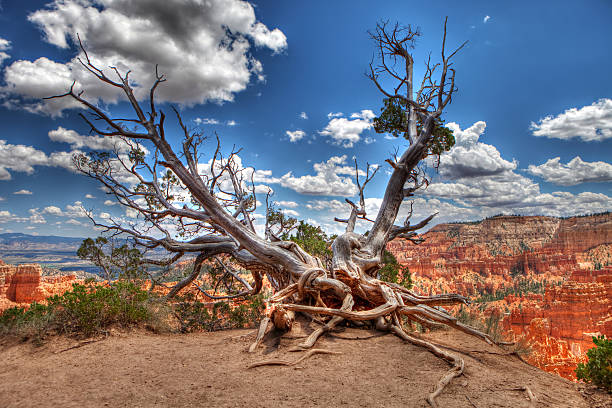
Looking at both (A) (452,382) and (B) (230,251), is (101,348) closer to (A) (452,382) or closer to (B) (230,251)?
(B) (230,251)

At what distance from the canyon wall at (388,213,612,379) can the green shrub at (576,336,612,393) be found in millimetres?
13589

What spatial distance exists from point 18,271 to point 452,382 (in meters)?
40.9

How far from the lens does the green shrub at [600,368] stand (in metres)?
4.16

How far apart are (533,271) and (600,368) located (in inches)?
4242

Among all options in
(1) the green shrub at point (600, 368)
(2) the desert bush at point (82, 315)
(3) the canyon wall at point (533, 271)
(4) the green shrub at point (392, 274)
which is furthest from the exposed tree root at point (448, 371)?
(3) the canyon wall at point (533, 271)

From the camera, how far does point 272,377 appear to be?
13.2 ft

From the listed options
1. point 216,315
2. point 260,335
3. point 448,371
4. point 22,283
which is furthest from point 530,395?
point 22,283

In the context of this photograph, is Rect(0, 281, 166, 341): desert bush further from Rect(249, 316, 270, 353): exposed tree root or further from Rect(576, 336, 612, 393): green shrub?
Rect(576, 336, 612, 393): green shrub

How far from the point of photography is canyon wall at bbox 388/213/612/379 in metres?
41.6

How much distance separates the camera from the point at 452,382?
12.5ft

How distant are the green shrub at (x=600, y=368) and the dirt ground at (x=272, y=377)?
0.65 feet

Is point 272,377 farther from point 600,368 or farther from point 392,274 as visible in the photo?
point 392,274

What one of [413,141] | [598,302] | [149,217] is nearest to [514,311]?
[598,302]

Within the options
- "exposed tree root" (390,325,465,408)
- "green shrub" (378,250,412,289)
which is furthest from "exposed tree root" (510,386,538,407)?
"green shrub" (378,250,412,289)
